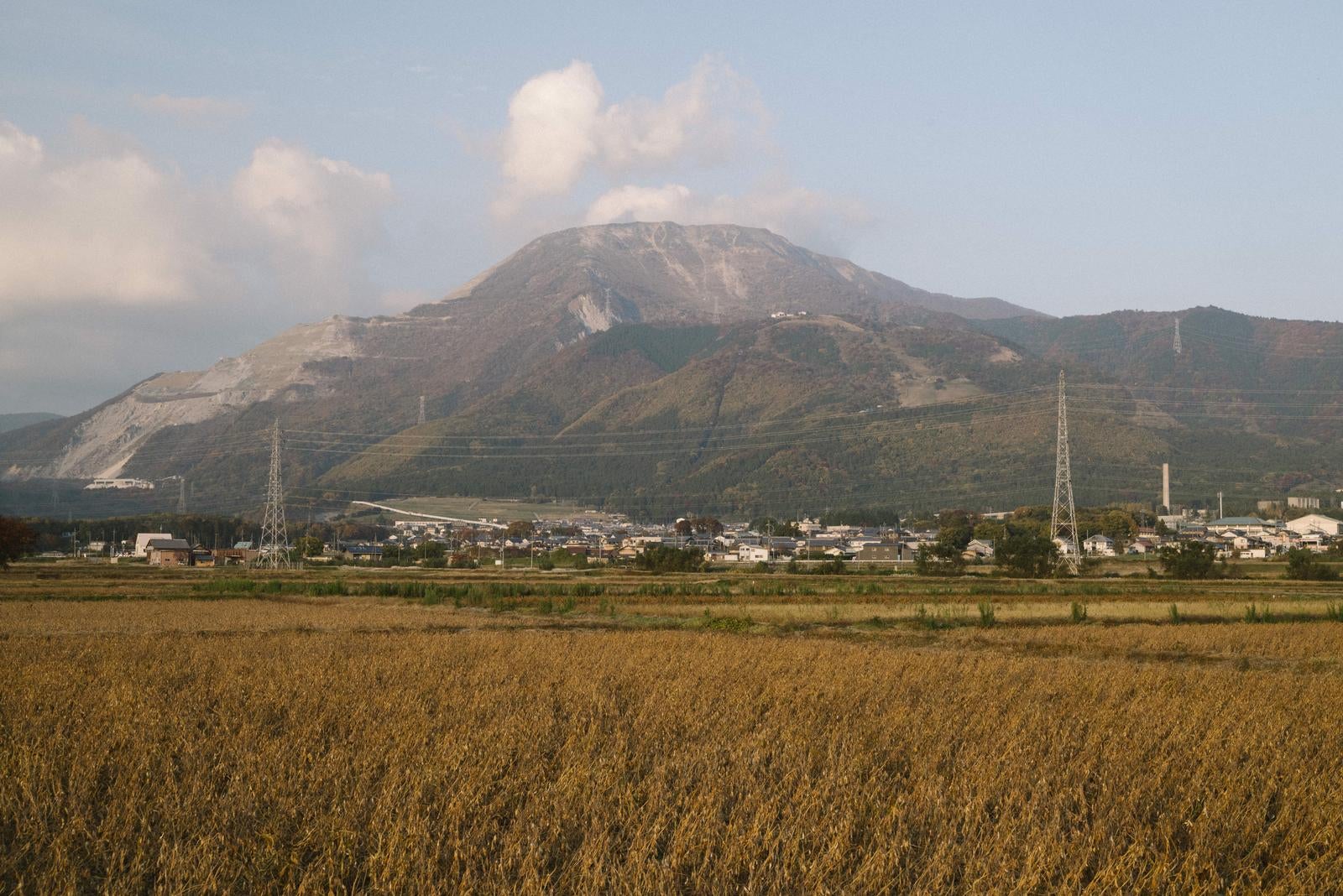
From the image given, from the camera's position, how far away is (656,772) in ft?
36.0

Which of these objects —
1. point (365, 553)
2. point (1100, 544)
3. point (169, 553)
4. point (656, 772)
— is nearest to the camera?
point (656, 772)

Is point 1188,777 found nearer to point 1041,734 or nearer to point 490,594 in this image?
point 1041,734

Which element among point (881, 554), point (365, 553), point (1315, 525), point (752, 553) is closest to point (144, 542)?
point (365, 553)

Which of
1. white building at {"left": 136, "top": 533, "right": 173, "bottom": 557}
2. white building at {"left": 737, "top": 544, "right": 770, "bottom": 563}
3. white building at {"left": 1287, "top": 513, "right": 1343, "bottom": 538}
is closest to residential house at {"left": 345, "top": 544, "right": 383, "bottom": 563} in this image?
white building at {"left": 136, "top": 533, "right": 173, "bottom": 557}

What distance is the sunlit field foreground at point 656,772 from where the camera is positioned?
8.45 metres

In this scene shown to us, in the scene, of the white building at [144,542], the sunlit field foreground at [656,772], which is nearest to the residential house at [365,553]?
the white building at [144,542]

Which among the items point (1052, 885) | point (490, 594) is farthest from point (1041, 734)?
point (490, 594)

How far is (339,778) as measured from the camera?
35.0ft

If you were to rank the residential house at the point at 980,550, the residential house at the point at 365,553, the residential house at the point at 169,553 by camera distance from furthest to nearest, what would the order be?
the residential house at the point at 365,553 < the residential house at the point at 169,553 < the residential house at the point at 980,550

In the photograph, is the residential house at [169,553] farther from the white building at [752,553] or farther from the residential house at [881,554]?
the residential house at [881,554]

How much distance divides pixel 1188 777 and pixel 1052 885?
4.12m

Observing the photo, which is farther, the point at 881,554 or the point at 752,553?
the point at 752,553

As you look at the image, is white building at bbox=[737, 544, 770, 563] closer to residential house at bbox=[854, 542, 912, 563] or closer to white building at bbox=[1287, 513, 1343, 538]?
residential house at bbox=[854, 542, 912, 563]

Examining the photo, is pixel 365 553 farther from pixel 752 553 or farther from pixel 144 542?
pixel 752 553
